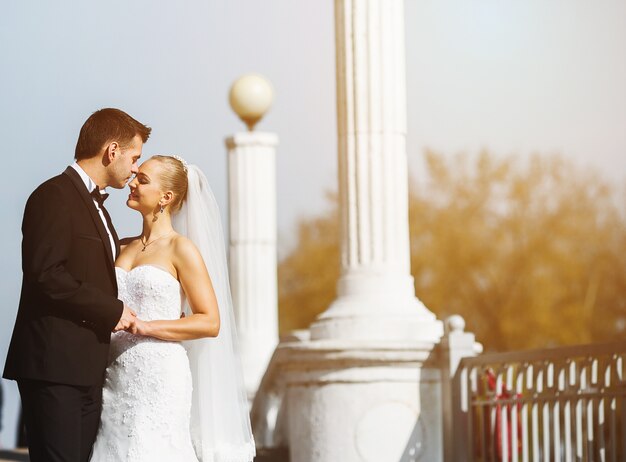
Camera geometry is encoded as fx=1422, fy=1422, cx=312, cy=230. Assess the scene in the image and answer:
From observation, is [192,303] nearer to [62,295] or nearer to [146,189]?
[146,189]

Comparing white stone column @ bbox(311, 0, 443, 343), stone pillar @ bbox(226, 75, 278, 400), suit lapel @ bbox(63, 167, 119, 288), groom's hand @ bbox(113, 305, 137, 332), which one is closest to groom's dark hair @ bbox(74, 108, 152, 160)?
suit lapel @ bbox(63, 167, 119, 288)

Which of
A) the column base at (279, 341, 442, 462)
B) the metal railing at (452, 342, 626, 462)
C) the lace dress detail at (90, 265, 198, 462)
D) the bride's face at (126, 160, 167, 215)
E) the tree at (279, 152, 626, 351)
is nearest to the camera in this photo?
the lace dress detail at (90, 265, 198, 462)

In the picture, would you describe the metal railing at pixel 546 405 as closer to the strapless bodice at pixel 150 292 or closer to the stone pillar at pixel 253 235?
the strapless bodice at pixel 150 292

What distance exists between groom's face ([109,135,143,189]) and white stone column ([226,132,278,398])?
429 inches

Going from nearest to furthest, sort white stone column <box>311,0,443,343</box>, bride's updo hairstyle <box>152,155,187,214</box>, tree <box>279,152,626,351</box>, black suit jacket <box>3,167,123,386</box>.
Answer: black suit jacket <box>3,167,123,386</box> < bride's updo hairstyle <box>152,155,187,214</box> < white stone column <box>311,0,443,343</box> < tree <box>279,152,626,351</box>

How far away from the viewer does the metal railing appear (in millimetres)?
8781

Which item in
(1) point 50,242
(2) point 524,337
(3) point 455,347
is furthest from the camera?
(2) point 524,337

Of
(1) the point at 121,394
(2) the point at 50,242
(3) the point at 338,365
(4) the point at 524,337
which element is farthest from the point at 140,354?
(4) the point at 524,337

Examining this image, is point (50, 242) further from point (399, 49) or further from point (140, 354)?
point (399, 49)

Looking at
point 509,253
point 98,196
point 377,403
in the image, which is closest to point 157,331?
point 98,196

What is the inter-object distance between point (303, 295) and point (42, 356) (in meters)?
35.3

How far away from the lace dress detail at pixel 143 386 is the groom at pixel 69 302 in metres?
0.13

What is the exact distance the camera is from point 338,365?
1094cm

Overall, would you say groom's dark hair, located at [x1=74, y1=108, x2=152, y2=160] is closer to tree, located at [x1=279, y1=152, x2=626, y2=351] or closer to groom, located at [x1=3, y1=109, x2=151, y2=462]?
groom, located at [x1=3, y1=109, x2=151, y2=462]
